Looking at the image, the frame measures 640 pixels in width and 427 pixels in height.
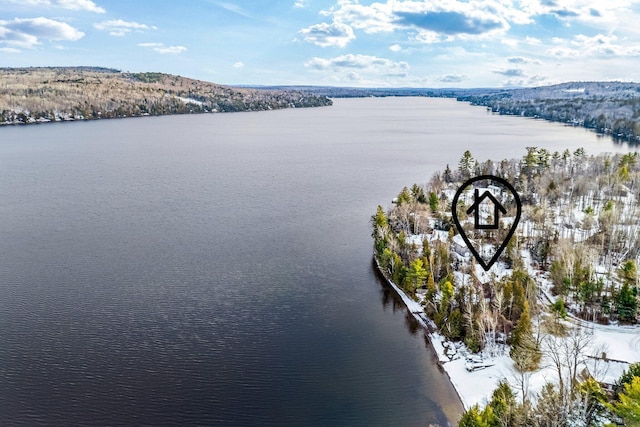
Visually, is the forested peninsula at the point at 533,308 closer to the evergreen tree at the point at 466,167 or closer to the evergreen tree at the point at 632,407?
the evergreen tree at the point at 632,407

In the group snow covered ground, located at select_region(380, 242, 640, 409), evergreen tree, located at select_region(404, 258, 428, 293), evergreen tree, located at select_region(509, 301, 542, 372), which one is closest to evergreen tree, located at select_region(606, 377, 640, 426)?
snow covered ground, located at select_region(380, 242, 640, 409)

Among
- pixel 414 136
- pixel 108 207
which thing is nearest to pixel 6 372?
pixel 108 207

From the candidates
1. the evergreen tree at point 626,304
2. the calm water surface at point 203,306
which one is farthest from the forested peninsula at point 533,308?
the calm water surface at point 203,306

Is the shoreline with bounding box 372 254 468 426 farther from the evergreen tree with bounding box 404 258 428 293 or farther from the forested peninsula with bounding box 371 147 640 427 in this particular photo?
the evergreen tree with bounding box 404 258 428 293

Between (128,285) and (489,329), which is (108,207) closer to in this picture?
(128,285)

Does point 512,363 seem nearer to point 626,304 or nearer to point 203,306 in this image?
point 626,304
